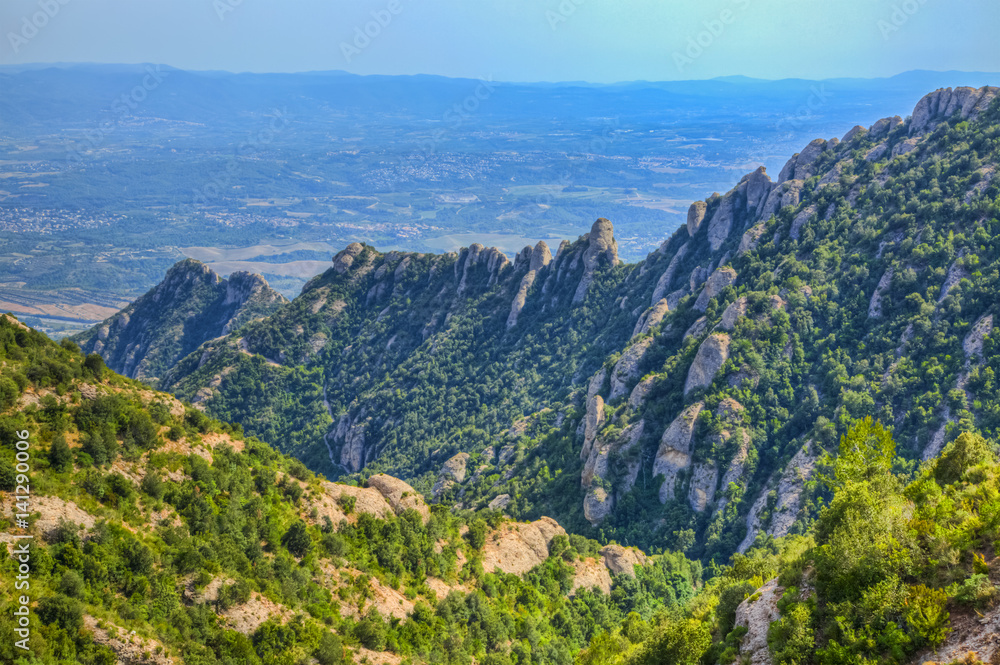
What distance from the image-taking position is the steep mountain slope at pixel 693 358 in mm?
60875

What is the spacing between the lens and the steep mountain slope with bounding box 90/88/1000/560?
6088 centimetres

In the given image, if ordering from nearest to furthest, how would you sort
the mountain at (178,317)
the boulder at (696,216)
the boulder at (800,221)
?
the boulder at (800,221)
the boulder at (696,216)
the mountain at (178,317)

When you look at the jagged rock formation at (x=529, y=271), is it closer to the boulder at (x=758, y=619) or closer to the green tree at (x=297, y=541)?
the green tree at (x=297, y=541)

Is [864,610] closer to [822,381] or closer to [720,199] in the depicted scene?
[822,381]

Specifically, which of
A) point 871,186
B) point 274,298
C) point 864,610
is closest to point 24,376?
point 864,610

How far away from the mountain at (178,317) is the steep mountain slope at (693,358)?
33371 millimetres

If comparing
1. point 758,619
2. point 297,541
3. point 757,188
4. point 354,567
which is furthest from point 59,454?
point 757,188

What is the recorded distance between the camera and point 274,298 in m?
168

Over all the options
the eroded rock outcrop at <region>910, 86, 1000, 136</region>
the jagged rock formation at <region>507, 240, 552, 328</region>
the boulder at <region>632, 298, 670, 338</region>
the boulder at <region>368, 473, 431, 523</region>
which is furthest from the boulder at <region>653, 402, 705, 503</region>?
the eroded rock outcrop at <region>910, 86, 1000, 136</region>

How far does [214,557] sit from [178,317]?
149540mm

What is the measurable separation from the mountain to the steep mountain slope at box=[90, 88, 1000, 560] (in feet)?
109

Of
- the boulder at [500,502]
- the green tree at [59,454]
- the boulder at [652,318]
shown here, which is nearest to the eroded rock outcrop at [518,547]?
the boulder at [500,502]

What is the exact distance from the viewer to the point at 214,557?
110 feet

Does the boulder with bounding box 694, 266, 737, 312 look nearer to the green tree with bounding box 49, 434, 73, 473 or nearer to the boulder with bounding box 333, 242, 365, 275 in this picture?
the green tree with bounding box 49, 434, 73, 473
